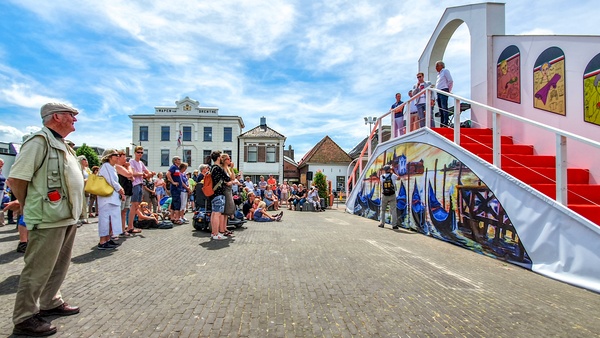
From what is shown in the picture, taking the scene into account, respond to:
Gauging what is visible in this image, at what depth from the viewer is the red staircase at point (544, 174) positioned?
5.45m

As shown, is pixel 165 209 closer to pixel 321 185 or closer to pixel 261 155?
pixel 321 185

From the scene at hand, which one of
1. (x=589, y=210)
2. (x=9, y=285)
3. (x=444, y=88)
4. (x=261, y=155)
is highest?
(x=261, y=155)

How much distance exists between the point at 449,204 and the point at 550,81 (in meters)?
3.60

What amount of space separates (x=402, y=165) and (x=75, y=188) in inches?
379

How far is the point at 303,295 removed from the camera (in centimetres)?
376

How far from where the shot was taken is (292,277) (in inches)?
175

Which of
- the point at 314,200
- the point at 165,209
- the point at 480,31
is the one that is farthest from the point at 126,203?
the point at 314,200

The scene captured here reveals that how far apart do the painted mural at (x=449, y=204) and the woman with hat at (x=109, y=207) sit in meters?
6.96

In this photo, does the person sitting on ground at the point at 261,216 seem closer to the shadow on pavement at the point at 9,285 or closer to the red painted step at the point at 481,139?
the red painted step at the point at 481,139

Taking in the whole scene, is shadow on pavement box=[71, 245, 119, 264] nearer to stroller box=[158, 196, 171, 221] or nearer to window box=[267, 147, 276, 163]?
stroller box=[158, 196, 171, 221]

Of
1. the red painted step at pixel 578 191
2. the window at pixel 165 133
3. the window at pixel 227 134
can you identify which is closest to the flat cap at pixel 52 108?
the red painted step at pixel 578 191

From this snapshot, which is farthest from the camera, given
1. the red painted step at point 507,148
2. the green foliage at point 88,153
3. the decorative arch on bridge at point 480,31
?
the green foliage at point 88,153

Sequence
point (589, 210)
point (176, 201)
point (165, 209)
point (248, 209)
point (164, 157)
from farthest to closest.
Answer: point (164, 157), point (165, 209), point (248, 209), point (176, 201), point (589, 210)

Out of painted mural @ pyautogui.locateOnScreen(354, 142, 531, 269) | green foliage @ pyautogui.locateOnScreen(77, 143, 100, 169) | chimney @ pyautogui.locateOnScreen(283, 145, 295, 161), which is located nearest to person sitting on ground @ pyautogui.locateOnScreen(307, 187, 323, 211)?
painted mural @ pyautogui.locateOnScreen(354, 142, 531, 269)
